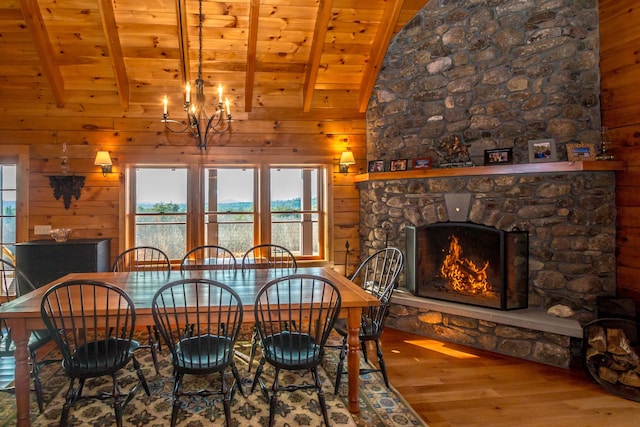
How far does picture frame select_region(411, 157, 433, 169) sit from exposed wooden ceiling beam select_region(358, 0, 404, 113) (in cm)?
113

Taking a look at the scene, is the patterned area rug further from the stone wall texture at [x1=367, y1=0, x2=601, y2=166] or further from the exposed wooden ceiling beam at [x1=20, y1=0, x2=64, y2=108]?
the exposed wooden ceiling beam at [x1=20, y1=0, x2=64, y2=108]

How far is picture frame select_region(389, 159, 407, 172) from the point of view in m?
4.58

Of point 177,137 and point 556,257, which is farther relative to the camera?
point 177,137

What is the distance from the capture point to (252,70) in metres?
4.50

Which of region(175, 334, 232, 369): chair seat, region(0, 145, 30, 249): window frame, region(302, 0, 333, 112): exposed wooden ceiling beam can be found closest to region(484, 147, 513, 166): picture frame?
region(302, 0, 333, 112): exposed wooden ceiling beam

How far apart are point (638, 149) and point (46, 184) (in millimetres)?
5977

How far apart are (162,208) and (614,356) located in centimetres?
475

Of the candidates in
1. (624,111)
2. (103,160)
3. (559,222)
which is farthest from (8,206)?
(624,111)

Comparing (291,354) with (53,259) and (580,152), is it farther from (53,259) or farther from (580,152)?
(53,259)

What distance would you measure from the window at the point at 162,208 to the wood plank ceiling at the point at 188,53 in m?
0.73

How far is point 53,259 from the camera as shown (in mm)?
4281

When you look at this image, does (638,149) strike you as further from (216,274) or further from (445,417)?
(216,274)

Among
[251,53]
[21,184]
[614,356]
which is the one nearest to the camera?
[614,356]

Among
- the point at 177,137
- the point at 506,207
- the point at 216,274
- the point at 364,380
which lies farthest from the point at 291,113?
the point at 364,380
